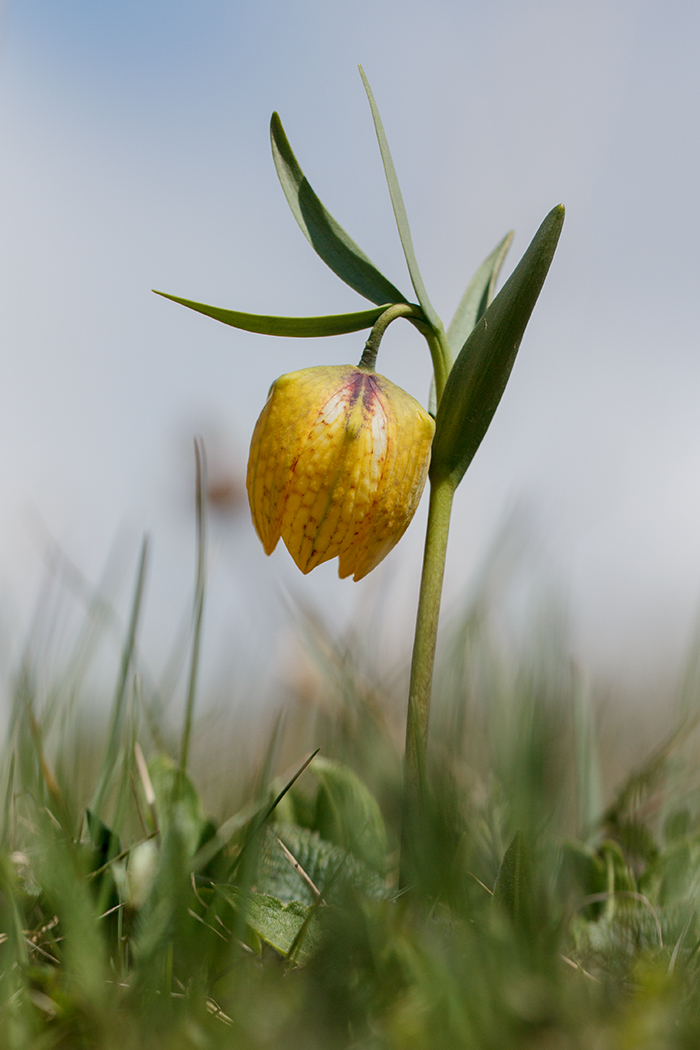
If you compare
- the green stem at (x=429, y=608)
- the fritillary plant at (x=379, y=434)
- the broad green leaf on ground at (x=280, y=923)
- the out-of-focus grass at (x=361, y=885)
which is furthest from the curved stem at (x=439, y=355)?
the broad green leaf on ground at (x=280, y=923)

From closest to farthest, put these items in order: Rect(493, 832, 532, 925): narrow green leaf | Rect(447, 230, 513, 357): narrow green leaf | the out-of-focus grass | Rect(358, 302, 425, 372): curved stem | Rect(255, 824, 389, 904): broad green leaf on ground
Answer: the out-of-focus grass, Rect(493, 832, 532, 925): narrow green leaf, Rect(255, 824, 389, 904): broad green leaf on ground, Rect(358, 302, 425, 372): curved stem, Rect(447, 230, 513, 357): narrow green leaf

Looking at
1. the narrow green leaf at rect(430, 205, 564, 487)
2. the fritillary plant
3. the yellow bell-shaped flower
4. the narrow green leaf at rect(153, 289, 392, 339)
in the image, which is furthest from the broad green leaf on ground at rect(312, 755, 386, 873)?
the narrow green leaf at rect(153, 289, 392, 339)

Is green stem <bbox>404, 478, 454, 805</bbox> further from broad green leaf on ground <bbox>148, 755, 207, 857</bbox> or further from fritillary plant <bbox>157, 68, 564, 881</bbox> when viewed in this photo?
broad green leaf on ground <bbox>148, 755, 207, 857</bbox>

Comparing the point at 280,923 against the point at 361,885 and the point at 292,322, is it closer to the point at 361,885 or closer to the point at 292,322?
the point at 361,885

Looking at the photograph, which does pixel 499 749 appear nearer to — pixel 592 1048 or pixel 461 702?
pixel 461 702

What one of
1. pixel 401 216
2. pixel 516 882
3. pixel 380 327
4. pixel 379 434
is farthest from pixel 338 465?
pixel 516 882

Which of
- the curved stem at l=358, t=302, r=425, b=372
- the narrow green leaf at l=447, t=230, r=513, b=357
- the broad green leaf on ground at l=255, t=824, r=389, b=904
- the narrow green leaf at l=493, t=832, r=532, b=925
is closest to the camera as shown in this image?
the narrow green leaf at l=493, t=832, r=532, b=925
